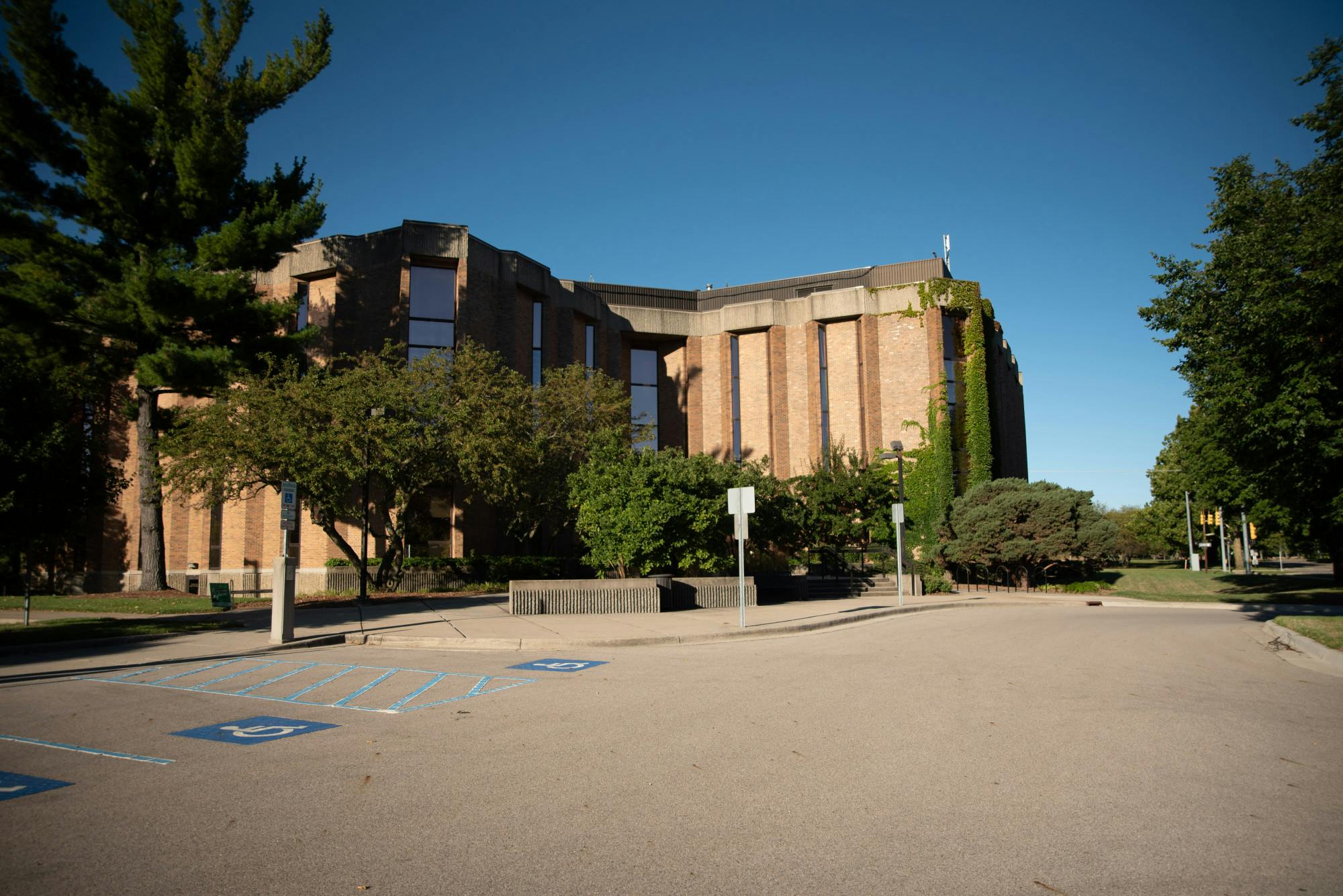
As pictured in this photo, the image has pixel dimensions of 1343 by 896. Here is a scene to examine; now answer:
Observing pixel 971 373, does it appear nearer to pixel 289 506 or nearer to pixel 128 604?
pixel 289 506

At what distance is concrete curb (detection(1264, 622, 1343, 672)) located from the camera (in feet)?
38.5

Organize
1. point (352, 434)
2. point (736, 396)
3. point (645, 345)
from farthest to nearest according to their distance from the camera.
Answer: point (645, 345), point (736, 396), point (352, 434)

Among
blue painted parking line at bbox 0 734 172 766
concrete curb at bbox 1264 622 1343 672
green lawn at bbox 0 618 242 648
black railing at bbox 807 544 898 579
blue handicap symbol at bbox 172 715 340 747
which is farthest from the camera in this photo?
black railing at bbox 807 544 898 579

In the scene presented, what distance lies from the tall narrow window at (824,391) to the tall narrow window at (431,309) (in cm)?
1995

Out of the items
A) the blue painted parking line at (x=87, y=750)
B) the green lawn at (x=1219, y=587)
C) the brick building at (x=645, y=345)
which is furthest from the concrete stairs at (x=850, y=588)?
the blue painted parking line at (x=87, y=750)

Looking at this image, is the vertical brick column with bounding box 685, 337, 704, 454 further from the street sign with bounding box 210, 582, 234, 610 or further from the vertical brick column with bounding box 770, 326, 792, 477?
the street sign with bounding box 210, 582, 234, 610

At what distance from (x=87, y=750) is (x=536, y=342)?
32954 millimetres

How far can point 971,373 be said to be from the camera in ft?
135

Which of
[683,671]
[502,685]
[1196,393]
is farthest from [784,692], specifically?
[1196,393]

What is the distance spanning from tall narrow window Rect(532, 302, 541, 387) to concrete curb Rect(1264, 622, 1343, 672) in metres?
29.8

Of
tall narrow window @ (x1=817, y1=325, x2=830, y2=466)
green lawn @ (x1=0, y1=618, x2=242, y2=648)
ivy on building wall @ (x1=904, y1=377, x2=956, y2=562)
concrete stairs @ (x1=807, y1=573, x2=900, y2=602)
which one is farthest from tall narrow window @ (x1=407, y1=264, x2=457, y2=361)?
ivy on building wall @ (x1=904, y1=377, x2=956, y2=562)

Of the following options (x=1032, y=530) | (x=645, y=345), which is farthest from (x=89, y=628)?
(x=645, y=345)

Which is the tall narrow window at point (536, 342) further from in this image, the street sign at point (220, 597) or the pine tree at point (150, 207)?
the street sign at point (220, 597)

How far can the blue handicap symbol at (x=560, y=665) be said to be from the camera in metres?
11.1
